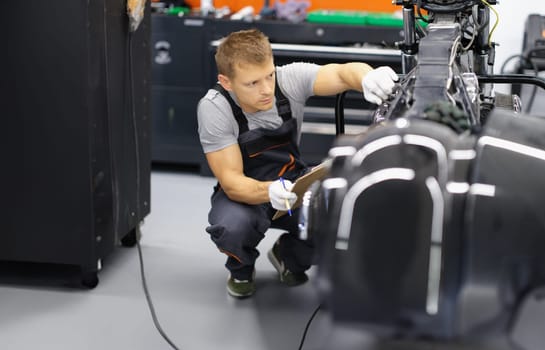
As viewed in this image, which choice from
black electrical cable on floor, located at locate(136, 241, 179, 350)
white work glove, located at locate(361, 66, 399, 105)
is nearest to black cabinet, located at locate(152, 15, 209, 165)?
black electrical cable on floor, located at locate(136, 241, 179, 350)

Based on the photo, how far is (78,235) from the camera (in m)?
2.27

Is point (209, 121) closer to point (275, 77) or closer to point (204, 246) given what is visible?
point (275, 77)

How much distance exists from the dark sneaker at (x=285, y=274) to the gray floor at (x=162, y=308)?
0.09ft

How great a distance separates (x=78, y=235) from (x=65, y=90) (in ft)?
1.50

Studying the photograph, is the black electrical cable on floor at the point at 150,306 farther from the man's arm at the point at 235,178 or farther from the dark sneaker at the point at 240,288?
the man's arm at the point at 235,178

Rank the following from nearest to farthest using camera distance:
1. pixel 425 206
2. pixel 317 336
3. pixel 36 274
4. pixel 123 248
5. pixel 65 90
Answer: pixel 425 206 → pixel 317 336 → pixel 65 90 → pixel 36 274 → pixel 123 248

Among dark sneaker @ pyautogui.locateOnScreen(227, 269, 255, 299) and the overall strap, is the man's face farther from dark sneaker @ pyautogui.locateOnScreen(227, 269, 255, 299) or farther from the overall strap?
dark sneaker @ pyautogui.locateOnScreen(227, 269, 255, 299)

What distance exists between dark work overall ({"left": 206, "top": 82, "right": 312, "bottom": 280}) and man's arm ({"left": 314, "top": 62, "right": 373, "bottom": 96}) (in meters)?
0.14

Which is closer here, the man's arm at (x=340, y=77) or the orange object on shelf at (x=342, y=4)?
the man's arm at (x=340, y=77)

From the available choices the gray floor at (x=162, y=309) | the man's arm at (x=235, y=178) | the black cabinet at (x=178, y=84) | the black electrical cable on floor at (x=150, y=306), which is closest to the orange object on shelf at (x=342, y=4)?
the black cabinet at (x=178, y=84)

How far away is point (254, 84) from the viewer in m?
Answer: 2.06

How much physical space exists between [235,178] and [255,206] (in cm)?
14

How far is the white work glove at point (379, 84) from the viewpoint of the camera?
1.68 meters

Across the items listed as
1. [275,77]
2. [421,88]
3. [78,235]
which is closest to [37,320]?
[78,235]
